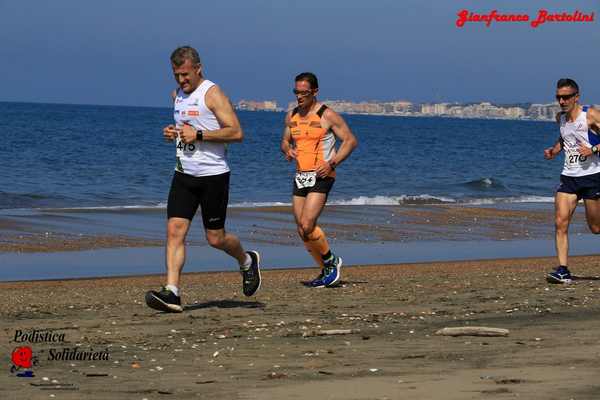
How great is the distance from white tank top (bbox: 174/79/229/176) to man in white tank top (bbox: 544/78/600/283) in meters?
3.72

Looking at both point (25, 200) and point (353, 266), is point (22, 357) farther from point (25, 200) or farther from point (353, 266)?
point (25, 200)

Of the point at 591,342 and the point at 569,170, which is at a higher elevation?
the point at 569,170

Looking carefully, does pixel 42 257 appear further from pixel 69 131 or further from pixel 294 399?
pixel 69 131

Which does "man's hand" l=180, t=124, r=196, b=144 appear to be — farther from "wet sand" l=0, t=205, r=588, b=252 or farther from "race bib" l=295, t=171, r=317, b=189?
"wet sand" l=0, t=205, r=588, b=252

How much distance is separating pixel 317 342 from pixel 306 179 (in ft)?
11.6

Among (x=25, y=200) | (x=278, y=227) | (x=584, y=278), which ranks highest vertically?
(x=584, y=278)

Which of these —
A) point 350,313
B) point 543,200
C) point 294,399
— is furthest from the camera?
point 543,200

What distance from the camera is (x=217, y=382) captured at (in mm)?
6207

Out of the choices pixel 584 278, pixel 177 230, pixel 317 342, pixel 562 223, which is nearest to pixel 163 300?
pixel 177 230

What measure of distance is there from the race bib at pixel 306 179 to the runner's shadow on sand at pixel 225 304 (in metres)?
1.42

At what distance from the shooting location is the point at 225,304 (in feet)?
32.1

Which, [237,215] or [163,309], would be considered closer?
[163,309]

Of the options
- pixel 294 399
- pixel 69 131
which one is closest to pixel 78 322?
pixel 294 399

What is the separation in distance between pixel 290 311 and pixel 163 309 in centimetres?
99
